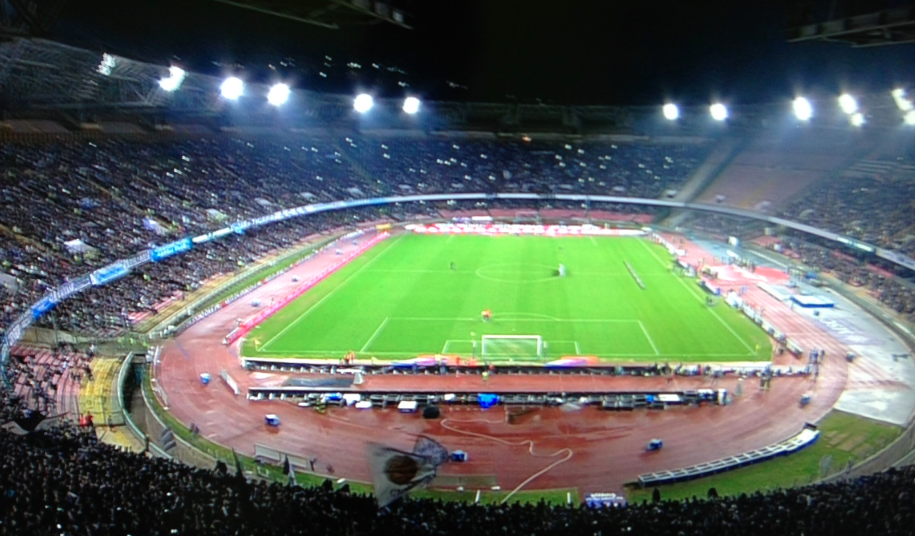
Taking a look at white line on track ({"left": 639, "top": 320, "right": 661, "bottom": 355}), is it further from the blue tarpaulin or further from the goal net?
the blue tarpaulin

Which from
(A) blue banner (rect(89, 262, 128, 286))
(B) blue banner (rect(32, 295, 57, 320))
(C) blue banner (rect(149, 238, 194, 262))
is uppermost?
(C) blue banner (rect(149, 238, 194, 262))

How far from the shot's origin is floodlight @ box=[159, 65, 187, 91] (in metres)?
48.2

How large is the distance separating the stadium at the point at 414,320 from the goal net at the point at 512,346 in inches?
7.2

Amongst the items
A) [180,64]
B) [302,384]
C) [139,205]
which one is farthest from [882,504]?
[139,205]

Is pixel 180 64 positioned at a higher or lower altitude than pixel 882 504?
higher

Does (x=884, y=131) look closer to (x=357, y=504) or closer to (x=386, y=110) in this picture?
(x=386, y=110)

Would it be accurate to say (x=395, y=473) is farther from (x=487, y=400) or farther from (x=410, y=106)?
(x=410, y=106)

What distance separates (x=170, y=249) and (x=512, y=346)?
25.2 m

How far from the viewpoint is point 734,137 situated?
8244 centimetres

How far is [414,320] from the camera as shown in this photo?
38500 millimetres

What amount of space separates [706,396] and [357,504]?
18.4 metres

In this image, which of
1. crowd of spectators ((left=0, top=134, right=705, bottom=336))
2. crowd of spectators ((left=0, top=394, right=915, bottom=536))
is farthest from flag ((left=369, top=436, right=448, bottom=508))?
crowd of spectators ((left=0, top=134, right=705, bottom=336))

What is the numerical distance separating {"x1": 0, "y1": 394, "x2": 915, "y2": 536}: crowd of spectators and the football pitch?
18.7m

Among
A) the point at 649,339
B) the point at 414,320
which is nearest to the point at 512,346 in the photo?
the point at 414,320
